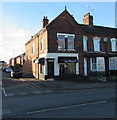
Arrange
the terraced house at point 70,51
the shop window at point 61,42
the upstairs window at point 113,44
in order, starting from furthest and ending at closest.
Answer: the upstairs window at point 113,44
the shop window at point 61,42
the terraced house at point 70,51

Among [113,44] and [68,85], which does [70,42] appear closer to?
[68,85]

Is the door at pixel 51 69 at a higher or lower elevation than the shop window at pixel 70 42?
lower

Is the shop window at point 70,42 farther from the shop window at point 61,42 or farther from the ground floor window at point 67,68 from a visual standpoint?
the ground floor window at point 67,68

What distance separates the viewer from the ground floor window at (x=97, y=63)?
25.5m

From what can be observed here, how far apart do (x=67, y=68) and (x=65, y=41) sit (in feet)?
13.1

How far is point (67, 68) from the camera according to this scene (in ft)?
74.3

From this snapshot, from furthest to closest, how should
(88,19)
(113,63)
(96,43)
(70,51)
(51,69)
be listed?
(88,19) → (113,63) → (96,43) → (70,51) → (51,69)

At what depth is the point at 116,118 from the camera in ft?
19.5

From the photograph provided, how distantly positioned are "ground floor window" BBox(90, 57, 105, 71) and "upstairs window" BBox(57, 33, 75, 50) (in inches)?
188

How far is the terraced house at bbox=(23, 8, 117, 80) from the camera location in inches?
859

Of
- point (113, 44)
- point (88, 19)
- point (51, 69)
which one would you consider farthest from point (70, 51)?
point (88, 19)

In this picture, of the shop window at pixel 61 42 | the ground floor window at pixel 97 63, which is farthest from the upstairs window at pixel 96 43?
the shop window at pixel 61 42

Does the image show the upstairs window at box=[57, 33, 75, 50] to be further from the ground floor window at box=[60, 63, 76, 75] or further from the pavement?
the pavement

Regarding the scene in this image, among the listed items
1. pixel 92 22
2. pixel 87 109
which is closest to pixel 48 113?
pixel 87 109
